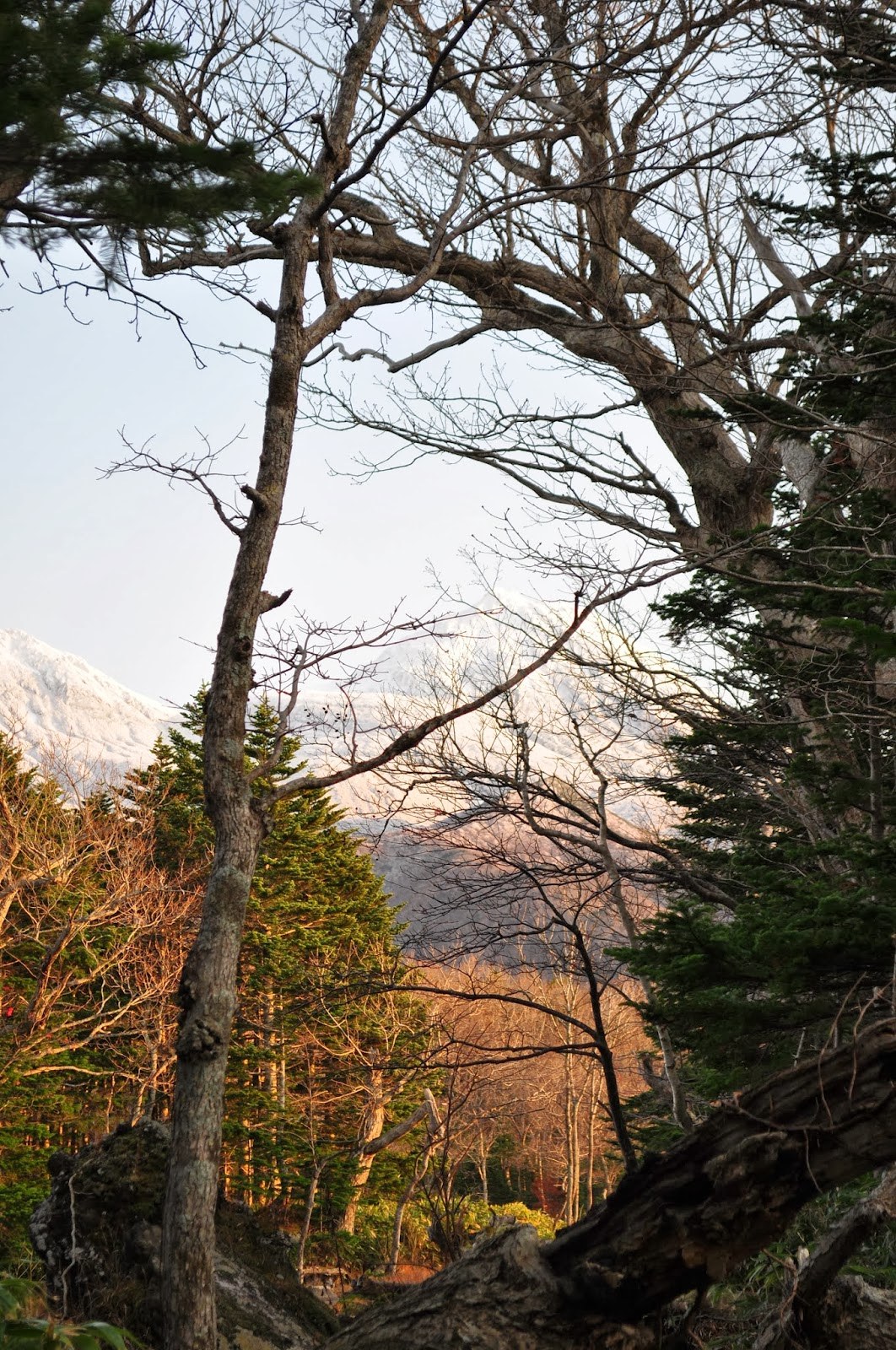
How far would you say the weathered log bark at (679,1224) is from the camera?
255cm

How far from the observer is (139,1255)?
4.63 m

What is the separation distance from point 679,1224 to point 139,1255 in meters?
3.13

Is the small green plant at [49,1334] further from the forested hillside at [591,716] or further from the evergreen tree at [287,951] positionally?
the evergreen tree at [287,951]

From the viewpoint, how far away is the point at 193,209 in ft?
10.9

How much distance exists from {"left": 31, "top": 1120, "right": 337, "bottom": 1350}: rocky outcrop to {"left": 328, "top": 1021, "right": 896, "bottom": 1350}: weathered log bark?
5.96ft

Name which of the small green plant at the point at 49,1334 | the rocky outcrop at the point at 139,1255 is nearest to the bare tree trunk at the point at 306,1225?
the rocky outcrop at the point at 139,1255

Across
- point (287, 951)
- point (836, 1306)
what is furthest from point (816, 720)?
point (287, 951)

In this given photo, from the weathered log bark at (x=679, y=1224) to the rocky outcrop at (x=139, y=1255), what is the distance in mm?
1815

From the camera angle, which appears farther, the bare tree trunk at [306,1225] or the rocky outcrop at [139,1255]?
the bare tree trunk at [306,1225]

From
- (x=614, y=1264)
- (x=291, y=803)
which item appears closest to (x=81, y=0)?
(x=614, y=1264)

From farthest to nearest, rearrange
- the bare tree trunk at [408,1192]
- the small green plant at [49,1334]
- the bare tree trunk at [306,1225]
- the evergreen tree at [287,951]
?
1. the evergreen tree at [287,951]
2. the bare tree trunk at [306,1225]
3. the bare tree trunk at [408,1192]
4. the small green plant at [49,1334]

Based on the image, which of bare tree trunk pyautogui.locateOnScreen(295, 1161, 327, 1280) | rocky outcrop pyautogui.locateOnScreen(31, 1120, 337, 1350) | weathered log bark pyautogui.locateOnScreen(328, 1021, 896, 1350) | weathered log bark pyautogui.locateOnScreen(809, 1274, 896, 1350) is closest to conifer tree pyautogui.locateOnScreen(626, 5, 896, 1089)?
weathered log bark pyautogui.locateOnScreen(328, 1021, 896, 1350)

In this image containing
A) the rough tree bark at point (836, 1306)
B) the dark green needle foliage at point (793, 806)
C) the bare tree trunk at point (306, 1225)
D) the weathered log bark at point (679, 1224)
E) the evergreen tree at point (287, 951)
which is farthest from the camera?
the evergreen tree at point (287, 951)

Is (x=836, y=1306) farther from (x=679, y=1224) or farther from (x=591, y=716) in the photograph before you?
(x=591, y=716)
